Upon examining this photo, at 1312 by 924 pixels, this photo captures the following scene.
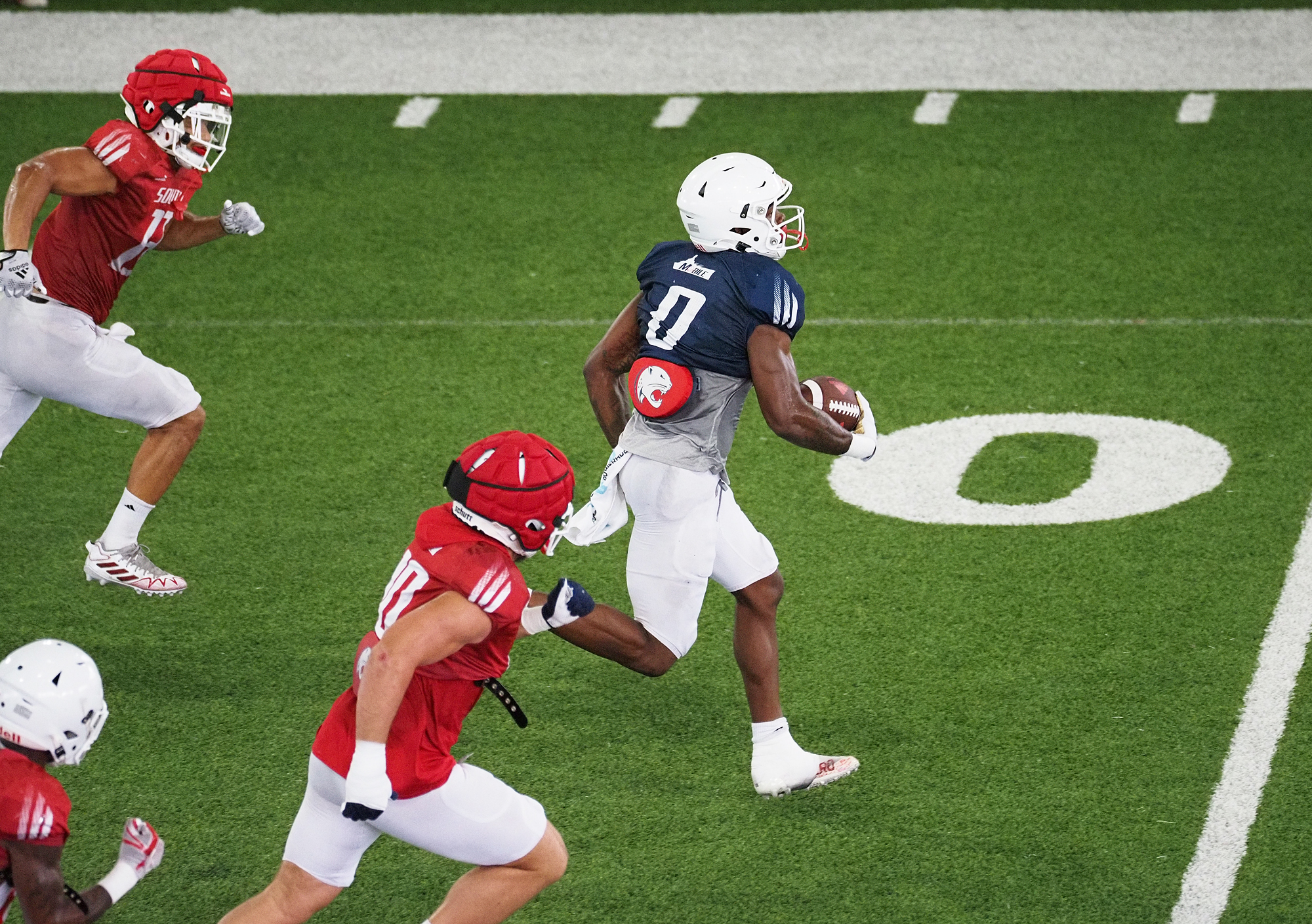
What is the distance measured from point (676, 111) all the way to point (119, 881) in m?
8.10

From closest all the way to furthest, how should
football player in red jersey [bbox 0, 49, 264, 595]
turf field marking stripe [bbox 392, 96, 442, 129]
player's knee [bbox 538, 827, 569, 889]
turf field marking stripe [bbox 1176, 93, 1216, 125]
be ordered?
player's knee [bbox 538, 827, 569, 889] < football player in red jersey [bbox 0, 49, 264, 595] < turf field marking stripe [bbox 1176, 93, 1216, 125] < turf field marking stripe [bbox 392, 96, 442, 129]

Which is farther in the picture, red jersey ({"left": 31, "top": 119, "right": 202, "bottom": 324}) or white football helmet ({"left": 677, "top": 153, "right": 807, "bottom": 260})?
red jersey ({"left": 31, "top": 119, "right": 202, "bottom": 324})

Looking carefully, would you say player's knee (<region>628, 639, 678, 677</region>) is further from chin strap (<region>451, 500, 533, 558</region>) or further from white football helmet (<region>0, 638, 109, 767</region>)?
white football helmet (<region>0, 638, 109, 767</region>)

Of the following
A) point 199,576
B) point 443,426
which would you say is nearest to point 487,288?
point 443,426

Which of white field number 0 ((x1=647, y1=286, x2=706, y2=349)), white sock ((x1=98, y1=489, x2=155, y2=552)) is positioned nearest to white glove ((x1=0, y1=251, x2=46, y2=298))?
white sock ((x1=98, y1=489, x2=155, y2=552))

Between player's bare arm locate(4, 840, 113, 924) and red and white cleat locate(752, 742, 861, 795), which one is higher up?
player's bare arm locate(4, 840, 113, 924)

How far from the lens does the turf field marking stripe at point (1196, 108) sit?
1059cm

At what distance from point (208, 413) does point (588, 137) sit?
13.0 feet

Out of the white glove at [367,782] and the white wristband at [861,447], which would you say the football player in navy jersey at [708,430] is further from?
the white glove at [367,782]

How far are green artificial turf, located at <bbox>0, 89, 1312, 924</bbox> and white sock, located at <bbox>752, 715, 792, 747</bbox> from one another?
0.56ft

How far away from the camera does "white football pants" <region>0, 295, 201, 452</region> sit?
228 inches

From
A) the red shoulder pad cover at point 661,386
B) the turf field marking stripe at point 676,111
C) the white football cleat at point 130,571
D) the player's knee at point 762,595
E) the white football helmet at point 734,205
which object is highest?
the white football helmet at point 734,205

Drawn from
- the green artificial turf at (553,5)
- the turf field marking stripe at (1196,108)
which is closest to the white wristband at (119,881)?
the turf field marking stripe at (1196,108)

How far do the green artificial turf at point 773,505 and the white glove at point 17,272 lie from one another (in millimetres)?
1192
